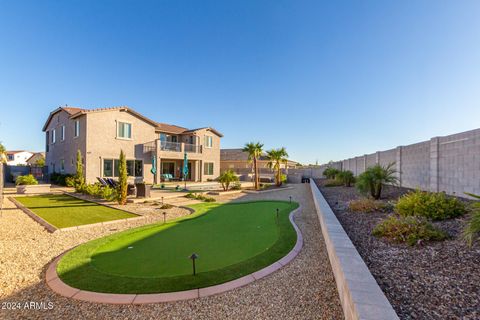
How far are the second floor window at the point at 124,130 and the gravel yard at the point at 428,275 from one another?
20472 millimetres

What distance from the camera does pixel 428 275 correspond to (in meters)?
3.03

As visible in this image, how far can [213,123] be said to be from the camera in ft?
94.1

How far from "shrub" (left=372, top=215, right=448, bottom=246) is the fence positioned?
13.8ft

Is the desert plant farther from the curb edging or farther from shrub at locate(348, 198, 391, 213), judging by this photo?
the curb edging

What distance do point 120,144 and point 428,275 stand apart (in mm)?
21611

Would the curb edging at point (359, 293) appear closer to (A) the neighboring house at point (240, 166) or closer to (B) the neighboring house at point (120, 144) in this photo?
(B) the neighboring house at point (120, 144)

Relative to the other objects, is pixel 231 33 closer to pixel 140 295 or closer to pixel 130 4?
pixel 130 4

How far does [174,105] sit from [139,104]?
3.61m

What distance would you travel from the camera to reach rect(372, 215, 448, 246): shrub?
4266 mm

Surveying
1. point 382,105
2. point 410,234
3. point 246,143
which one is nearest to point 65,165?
point 246,143

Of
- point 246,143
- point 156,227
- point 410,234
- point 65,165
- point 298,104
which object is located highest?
point 298,104

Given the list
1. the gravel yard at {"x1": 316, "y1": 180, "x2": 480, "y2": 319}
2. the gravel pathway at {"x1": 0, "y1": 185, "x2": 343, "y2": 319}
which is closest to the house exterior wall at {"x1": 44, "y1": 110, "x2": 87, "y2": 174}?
the gravel pathway at {"x1": 0, "y1": 185, "x2": 343, "y2": 319}

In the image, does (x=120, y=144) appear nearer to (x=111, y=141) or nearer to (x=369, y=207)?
(x=111, y=141)

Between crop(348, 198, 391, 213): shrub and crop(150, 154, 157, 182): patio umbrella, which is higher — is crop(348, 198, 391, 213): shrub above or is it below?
below
